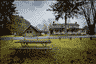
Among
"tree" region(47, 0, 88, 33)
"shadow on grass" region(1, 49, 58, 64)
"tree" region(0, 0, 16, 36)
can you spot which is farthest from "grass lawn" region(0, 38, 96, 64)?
"tree" region(0, 0, 16, 36)

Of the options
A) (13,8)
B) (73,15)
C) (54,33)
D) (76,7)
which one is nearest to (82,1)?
(76,7)

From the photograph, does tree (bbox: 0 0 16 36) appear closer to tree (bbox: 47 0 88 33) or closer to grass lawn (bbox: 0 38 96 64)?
tree (bbox: 47 0 88 33)

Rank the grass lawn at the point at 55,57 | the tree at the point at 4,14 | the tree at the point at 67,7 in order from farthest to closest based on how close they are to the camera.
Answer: the tree at the point at 4,14
the tree at the point at 67,7
the grass lawn at the point at 55,57

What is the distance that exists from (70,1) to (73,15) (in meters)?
3.10

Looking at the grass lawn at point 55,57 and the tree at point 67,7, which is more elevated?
the tree at point 67,7

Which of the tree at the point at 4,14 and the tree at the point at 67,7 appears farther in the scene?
the tree at the point at 4,14

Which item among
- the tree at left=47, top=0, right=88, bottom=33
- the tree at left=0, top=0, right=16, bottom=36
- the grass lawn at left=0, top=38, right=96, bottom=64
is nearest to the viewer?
the grass lawn at left=0, top=38, right=96, bottom=64

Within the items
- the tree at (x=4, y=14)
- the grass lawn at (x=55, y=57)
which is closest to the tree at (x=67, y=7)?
the grass lawn at (x=55, y=57)

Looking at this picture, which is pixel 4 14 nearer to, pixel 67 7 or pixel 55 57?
pixel 67 7

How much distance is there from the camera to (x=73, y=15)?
62.7ft

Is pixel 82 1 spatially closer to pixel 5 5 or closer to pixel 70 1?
pixel 70 1

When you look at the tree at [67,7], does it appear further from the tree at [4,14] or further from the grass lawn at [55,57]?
the tree at [4,14]

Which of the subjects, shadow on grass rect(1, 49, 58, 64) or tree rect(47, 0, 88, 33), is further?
tree rect(47, 0, 88, 33)

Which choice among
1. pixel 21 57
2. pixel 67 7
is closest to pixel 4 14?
pixel 67 7
